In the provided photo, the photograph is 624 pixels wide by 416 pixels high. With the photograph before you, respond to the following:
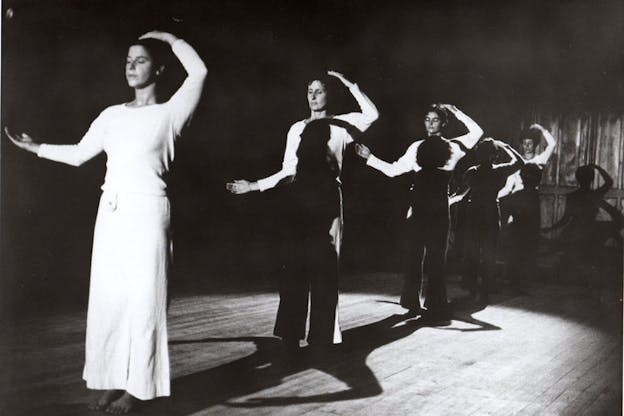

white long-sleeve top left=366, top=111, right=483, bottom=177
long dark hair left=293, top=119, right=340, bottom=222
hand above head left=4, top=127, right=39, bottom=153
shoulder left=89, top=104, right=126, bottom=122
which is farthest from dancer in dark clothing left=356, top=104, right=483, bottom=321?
hand above head left=4, top=127, right=39, bottom=153

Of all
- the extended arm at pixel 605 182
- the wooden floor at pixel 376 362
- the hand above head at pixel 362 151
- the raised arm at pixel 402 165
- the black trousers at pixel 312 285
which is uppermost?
the hand above head at pixel 362 151

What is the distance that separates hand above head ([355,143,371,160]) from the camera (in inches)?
133

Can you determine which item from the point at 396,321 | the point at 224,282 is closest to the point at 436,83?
the point at 396,321

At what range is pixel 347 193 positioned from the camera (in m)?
3.76

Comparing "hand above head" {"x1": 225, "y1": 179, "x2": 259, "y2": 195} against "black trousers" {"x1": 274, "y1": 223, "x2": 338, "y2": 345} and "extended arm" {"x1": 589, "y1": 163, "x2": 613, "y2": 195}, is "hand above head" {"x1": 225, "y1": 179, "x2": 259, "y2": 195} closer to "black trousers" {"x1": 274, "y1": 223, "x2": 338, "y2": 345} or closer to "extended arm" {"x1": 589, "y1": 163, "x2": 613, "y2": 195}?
"black trousers" {"x1": 274, "y1": 223, "x2": 338, "y2": 345}

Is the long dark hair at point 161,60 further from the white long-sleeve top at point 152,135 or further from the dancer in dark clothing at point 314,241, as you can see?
the dancer in dark clothing at point 314,241

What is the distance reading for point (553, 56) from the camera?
3400mm

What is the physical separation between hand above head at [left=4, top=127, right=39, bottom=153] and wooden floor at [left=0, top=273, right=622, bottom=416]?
3.21ft

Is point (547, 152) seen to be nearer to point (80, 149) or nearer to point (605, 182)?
point (605, 182)

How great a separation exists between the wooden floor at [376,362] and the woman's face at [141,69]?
1296mm

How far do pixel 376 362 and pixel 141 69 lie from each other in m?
1.79

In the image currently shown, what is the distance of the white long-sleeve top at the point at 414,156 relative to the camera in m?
3.60

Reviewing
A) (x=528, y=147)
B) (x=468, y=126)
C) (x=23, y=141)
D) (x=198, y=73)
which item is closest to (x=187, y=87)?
(x=198, y=73)

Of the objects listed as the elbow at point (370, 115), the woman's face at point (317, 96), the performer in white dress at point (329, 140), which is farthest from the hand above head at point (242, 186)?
the elbow at point (370, 115)
